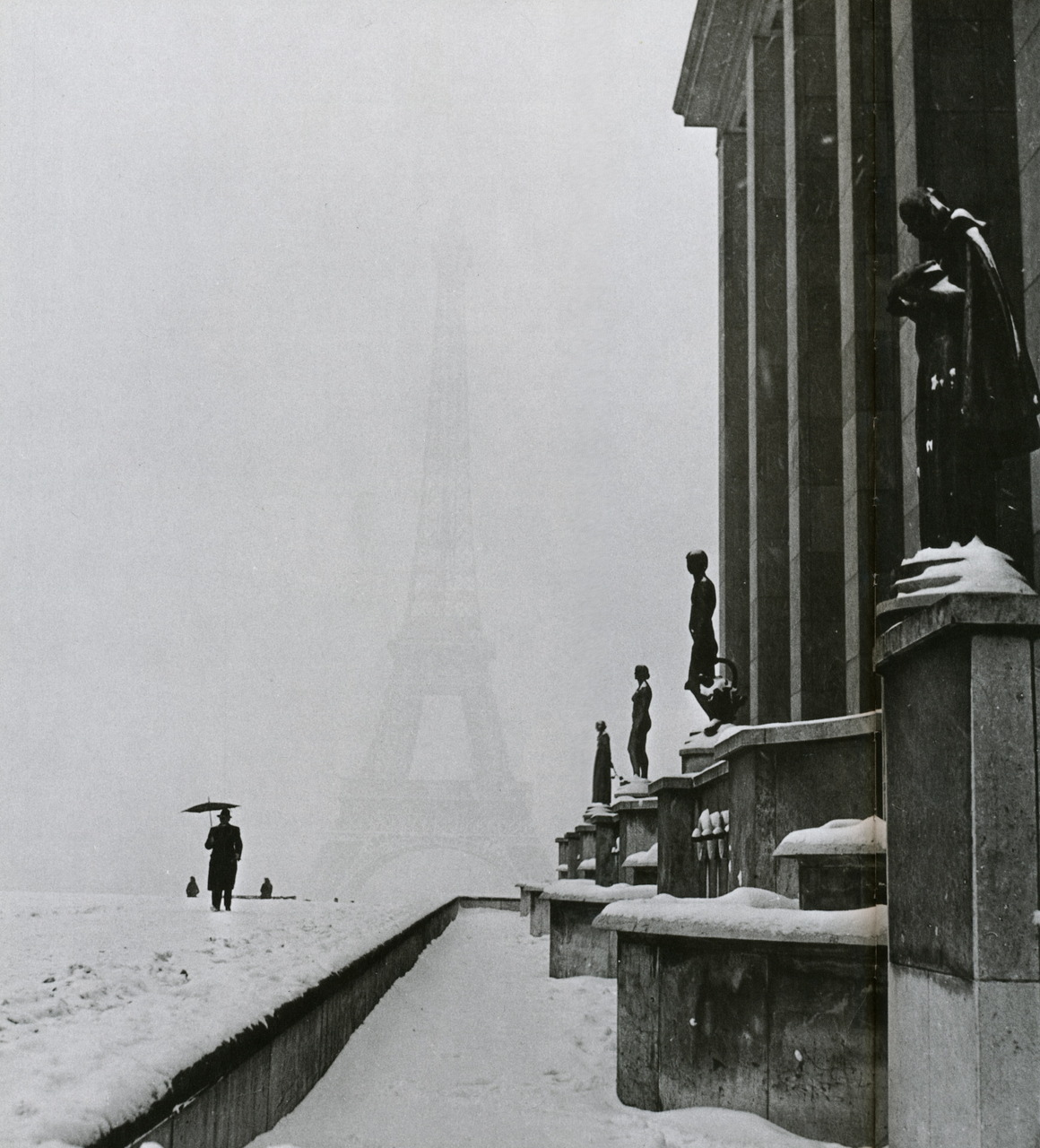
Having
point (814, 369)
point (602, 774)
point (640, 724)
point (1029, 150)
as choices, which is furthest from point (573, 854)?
point (1029, 150)

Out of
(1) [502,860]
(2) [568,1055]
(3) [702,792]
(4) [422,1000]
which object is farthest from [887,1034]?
(1) [502,860]

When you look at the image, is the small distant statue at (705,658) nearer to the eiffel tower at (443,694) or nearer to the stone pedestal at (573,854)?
the stone pedestal at (573,854)

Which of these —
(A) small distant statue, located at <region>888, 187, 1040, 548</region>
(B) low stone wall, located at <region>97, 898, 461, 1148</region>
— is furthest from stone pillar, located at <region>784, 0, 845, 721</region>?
(A) small distant statue, located at <region>888, 187, 1040, 548</region>

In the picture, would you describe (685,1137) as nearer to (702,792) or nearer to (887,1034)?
(887,1034)

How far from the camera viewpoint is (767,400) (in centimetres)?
2286

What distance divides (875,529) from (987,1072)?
1152 cm

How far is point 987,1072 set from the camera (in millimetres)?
5594

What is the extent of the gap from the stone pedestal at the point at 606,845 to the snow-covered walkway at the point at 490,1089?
20.5ft

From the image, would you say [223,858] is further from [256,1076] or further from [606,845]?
[256,1076]

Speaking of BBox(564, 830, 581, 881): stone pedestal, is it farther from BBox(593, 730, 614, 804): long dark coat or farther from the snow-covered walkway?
the snow-covered walkway

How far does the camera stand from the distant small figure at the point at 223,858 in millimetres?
25250

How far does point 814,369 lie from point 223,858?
1315 cm

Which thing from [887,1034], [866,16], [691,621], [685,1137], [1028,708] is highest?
[866,16]

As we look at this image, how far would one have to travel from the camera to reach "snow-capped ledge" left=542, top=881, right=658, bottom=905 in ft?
48.0
